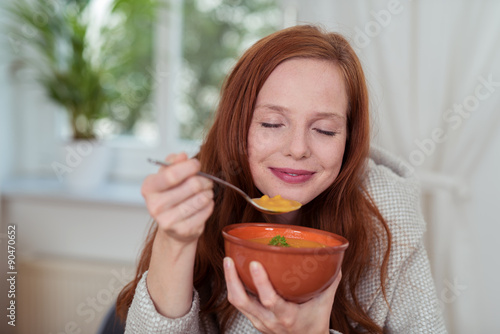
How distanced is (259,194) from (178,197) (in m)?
0.52

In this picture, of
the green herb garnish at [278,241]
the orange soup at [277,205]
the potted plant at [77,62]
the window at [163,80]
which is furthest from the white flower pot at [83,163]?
the green herb garnish at [278,241]

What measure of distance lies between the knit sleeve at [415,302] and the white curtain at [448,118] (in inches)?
30.4

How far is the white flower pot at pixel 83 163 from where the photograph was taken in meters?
2.43

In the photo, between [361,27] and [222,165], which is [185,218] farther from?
[361,27]

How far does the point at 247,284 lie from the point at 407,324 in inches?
24.6

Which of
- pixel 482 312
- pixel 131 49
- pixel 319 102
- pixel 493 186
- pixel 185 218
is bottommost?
pixel 482 312

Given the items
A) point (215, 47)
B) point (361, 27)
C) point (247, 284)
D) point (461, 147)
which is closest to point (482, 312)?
point (461, 147)

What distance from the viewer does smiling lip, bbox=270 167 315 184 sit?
1078mm

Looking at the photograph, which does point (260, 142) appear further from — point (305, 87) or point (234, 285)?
point (234, 285)

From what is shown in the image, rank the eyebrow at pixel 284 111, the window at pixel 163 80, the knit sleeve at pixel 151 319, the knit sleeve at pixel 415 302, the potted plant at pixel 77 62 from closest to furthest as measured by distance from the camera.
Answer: the knit sleeve at pixel 151 319, the eyebrow at pixel 284 111, the knit sleeve at pixel 415 302, the potted plant at pixel 77 62, the window at pixel 163 80

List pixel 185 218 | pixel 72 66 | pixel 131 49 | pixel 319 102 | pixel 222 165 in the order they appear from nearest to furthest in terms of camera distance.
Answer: pixel 185 218, pixel 319 102, pixel 222 165, pixel 72 66, pixel 131 49

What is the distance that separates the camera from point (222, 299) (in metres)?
1.22

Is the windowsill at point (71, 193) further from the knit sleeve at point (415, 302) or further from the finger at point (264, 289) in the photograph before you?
the finger at point (264, 289)

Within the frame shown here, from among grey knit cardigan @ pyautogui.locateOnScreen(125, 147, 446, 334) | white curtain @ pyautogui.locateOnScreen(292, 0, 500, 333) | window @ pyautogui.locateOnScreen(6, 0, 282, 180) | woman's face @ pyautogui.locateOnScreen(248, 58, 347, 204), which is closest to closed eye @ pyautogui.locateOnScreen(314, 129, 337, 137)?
woman's face @ pyautogui.locateOnScreen(248, 58, 347, 204)
